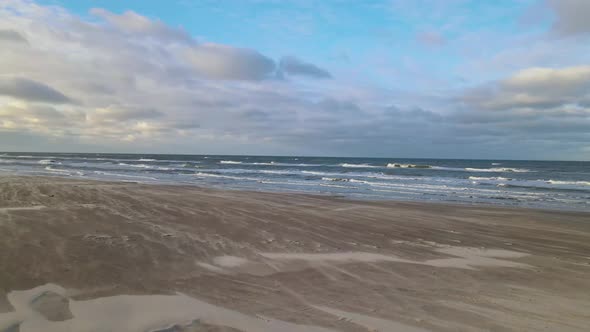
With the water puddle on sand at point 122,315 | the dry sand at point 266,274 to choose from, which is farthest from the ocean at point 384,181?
the water puddle on sand at point 122,315

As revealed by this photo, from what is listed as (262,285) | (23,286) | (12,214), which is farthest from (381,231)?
(12,214)

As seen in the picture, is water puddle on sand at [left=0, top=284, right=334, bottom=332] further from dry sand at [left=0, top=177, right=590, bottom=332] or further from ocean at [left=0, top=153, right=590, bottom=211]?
ocean at [left=0, top=153, right=590, bottom=211]

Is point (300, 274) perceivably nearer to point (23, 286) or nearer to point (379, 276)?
point (379, 276)

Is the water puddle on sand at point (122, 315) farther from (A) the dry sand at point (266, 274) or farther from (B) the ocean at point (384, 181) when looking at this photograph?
(B) the ocean at point (384, 181)

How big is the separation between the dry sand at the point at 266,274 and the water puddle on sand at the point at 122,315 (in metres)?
0.02

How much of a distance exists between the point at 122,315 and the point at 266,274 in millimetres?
2375

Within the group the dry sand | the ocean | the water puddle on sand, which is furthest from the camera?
the ocean

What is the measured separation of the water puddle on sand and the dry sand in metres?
0.02

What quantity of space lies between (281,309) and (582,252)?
8943mm

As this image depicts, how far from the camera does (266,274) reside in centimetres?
593

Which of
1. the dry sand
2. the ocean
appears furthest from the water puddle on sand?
the ocean

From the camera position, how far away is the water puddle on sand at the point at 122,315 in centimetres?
380

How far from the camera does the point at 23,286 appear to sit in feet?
15.2

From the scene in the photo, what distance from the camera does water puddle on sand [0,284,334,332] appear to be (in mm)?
3797
